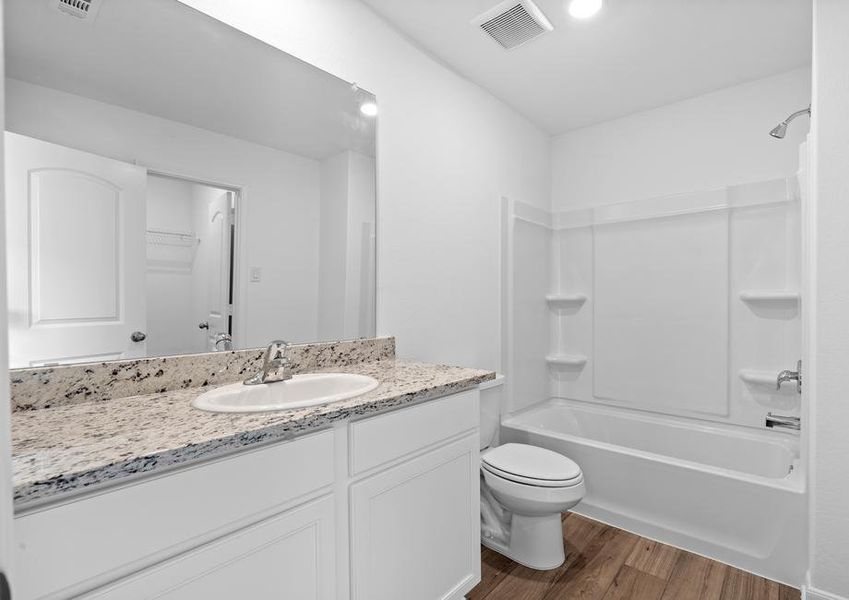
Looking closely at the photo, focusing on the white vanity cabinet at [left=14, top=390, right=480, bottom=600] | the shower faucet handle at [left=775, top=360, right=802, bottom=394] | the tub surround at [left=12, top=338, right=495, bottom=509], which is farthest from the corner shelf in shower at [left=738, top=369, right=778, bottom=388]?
the tub surround at [left=12, top=338, right=495, bottom=509]

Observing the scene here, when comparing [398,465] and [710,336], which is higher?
[710,336]

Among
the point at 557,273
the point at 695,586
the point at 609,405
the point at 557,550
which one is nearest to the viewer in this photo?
the point at 695,586

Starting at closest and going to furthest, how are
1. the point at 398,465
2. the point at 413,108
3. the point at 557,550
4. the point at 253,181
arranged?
the point at 398,465 → the point at 253,181 → the point at 557,550 → the point at 413,108

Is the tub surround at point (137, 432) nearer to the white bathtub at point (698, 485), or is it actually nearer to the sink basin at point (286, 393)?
the sink basin at point (286, 393)

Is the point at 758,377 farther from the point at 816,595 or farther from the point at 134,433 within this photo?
the point at 134,433

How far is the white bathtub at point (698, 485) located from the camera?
1771mm

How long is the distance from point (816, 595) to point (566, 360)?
1668 mm

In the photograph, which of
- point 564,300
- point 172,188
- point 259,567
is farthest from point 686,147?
point 259,567

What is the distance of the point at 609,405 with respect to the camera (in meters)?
2.91

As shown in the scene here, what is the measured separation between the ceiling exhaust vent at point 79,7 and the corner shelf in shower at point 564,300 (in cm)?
278

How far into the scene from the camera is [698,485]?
1.96 m

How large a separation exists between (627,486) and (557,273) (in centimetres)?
156

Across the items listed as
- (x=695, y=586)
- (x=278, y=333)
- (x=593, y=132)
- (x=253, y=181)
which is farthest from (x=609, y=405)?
(x=253, y=181)

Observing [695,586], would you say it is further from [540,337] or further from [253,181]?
[253,181]
